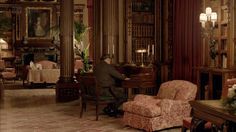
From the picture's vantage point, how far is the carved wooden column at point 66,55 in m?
11.8

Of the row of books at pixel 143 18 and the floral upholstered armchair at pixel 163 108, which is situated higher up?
the row of books at pixel 143 18

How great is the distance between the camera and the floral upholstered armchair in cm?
757

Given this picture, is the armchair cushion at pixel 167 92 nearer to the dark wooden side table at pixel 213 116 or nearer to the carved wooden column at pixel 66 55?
the dark wooden side table at pixel 213 116

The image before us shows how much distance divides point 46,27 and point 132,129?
1293 centimetres

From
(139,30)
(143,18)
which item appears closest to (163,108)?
(139,30)

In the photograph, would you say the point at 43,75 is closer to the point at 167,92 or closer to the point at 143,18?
the point at 143,18

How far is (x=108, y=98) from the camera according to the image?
29.9 feet

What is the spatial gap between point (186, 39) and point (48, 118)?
338cm

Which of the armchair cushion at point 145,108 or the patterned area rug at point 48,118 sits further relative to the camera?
the patterned area rug at point 48,118

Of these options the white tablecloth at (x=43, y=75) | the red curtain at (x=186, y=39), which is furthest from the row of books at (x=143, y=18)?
the white tablecloth at (x=43, y=75)

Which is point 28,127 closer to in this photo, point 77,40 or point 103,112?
point 103,112

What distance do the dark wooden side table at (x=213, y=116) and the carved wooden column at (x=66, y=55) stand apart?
21.4ft

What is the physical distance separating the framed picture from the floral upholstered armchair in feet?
41.4

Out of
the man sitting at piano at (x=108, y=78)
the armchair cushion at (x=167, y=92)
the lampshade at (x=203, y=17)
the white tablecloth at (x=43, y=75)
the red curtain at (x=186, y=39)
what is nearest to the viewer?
the armchair cushion at (x=167, y=92)
